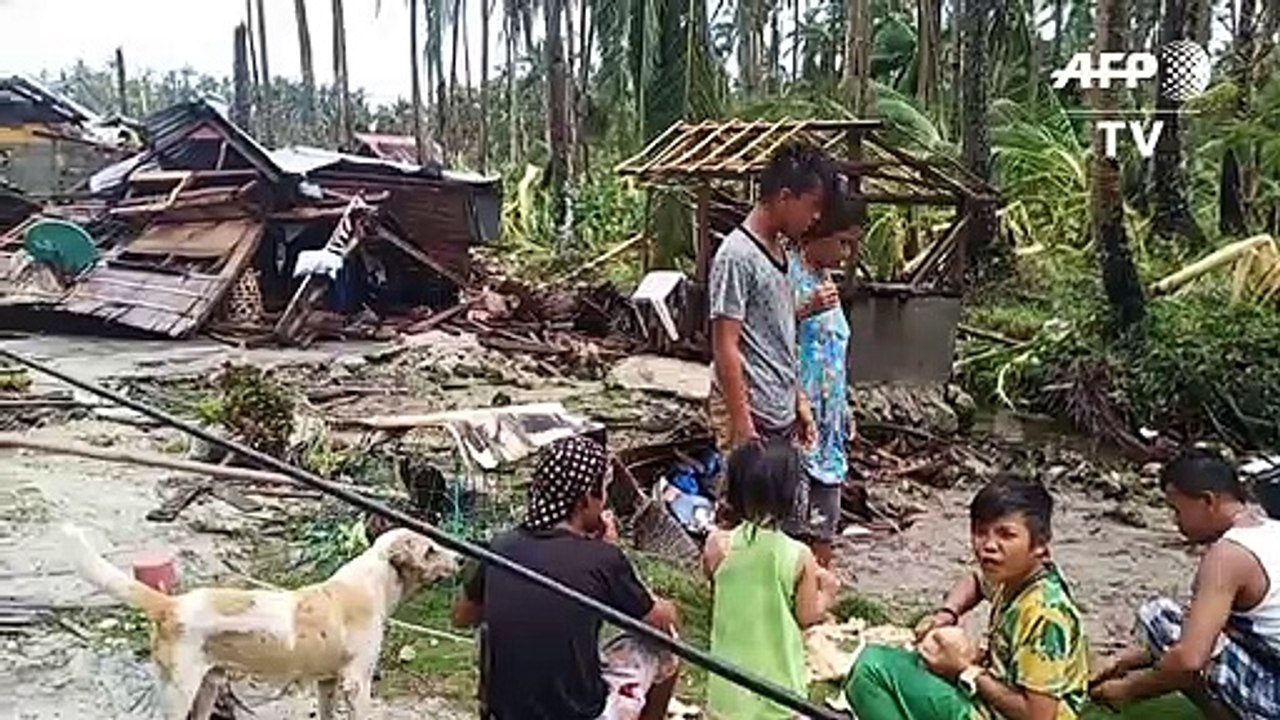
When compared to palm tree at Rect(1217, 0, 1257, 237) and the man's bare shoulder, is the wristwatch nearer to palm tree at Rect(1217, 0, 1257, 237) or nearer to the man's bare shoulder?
the man's bare shoulder

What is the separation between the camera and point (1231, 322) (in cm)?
1091

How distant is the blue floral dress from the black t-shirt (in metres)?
1.62

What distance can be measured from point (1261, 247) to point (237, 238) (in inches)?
404

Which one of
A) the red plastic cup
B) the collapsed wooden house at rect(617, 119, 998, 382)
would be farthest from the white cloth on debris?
Answer: the red plastic cup

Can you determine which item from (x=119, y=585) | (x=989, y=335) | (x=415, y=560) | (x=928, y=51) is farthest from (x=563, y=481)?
(x=928, y=51)

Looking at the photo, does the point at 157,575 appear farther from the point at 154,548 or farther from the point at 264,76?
the point at 264,76

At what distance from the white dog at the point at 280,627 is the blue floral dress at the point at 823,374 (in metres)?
1.39

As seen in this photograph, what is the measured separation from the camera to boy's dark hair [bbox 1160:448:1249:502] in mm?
3664

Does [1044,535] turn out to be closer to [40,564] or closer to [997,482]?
[997,482]

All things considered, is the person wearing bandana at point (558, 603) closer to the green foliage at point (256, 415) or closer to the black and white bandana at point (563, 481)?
the black and white bandana at point (563, 481)

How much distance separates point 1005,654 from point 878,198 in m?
8.16

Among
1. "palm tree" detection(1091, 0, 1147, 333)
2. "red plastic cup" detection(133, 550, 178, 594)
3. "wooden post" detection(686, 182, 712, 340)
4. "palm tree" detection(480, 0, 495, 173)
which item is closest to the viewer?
"red plastic cup" detection(133, 550, 178, 594)

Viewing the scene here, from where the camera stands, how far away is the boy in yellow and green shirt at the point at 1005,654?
305cm

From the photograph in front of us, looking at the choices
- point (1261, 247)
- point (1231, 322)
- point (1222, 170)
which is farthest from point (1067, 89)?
point (1231, 322)
